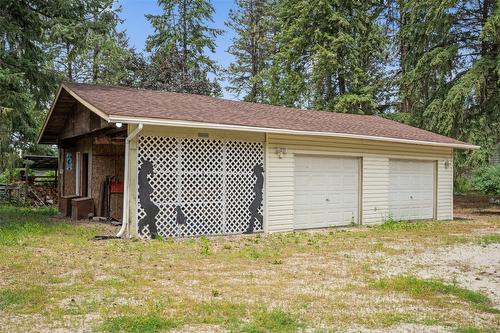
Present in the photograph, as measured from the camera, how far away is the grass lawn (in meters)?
4.32

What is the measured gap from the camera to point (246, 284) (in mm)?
5828

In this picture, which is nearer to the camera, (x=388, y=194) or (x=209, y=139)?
(x=209, y=139)

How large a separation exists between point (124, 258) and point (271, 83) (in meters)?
22.9

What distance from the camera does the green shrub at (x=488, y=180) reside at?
16453 mm

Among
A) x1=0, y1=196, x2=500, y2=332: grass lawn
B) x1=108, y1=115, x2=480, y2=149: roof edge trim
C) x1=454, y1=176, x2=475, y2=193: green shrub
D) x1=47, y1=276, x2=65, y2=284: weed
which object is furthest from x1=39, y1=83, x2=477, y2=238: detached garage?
x1=454, y1=176, x2=475, y2=193: green shrub

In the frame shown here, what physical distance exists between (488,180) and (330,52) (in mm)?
10585

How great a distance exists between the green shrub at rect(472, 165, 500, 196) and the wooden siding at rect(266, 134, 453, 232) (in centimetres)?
215

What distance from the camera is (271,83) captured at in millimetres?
29094

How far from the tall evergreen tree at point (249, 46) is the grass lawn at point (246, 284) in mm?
23202

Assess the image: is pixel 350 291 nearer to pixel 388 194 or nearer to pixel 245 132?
pixel 245 132

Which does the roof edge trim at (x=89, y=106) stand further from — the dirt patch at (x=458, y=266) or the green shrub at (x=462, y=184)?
the green shrub at (x=462, y=184)

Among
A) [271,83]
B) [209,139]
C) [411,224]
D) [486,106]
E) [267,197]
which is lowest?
[411,224]

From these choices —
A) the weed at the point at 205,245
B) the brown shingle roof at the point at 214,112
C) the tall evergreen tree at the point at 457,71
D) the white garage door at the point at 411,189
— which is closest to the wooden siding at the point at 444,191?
the white garage door at the point at 411,189

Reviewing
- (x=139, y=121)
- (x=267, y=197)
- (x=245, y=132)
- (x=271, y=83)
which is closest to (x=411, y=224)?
(x=267, y=197)
